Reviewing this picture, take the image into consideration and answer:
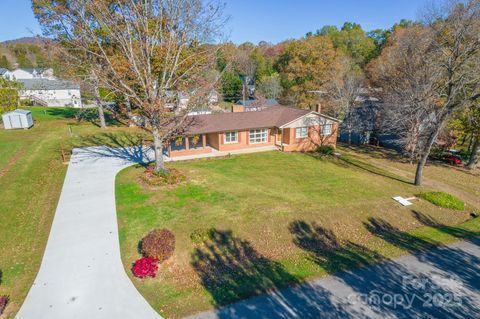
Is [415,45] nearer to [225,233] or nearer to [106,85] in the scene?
[225,233]

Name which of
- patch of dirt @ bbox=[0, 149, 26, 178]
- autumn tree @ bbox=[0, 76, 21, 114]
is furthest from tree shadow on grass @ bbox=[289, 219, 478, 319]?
autumn tree @ bbox=[0, 76, 21, 114]

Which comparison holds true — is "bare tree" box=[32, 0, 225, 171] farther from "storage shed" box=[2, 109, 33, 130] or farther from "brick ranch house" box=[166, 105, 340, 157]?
"storage shed" box=[2, 109, 33, 130]

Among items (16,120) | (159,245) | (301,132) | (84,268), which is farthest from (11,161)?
(301,132)

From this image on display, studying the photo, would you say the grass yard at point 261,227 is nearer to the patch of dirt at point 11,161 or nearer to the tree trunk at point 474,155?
the patch of dirt at point 11,161

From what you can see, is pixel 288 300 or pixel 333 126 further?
pixel 333 126

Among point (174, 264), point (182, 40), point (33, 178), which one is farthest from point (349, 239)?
point (33, 178)

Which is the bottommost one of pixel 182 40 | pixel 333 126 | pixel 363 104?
pixel 333 126

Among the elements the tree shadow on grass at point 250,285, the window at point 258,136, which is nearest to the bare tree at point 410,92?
the window at point 258,136
